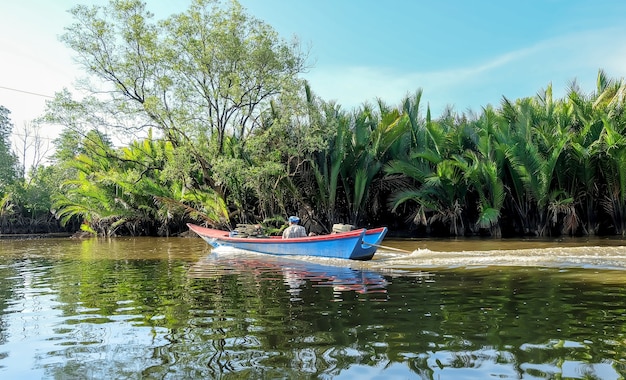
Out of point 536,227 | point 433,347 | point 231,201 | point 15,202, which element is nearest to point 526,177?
A: point 536,227

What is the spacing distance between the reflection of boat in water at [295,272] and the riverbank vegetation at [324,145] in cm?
733

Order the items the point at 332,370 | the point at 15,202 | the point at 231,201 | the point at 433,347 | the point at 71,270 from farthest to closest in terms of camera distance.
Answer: the point at 15,202 → the point at 231,201 → the point at 71,270 → the point at 433,347 → the point at 332,370

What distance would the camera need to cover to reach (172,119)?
2092 cm

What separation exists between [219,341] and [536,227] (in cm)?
1730

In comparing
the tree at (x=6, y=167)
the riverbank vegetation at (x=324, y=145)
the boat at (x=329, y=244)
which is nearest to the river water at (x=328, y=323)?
the boat at (x=329, y=244)

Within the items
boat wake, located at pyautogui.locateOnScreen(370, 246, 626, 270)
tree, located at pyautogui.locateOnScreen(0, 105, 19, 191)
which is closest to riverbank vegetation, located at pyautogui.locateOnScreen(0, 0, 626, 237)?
boat wake, located at pyautogui.locateOnScreen(370, 246, 626, 270)

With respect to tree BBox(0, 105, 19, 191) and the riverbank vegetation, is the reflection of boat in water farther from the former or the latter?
tree BBox(0, 105, 19, 191)

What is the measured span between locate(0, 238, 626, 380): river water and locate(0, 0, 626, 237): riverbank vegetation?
29.1ft

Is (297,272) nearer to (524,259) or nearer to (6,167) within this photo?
(524,259)

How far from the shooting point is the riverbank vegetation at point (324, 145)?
1816 cm

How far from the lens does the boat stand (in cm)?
1148

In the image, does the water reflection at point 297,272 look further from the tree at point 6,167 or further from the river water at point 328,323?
the tree at point 6,167

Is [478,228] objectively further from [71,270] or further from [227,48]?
[71,270]

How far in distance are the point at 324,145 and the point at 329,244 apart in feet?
30.5
